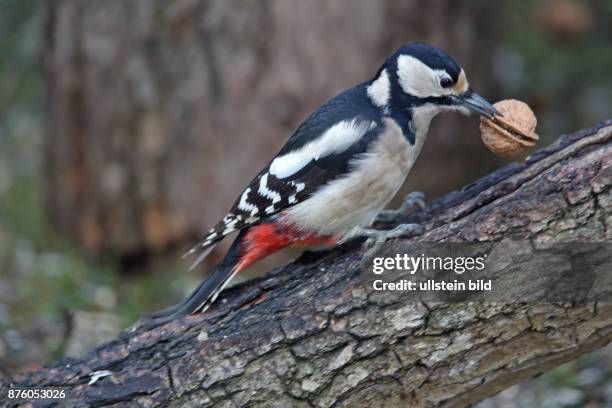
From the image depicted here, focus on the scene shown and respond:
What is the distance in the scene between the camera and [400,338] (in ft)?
10.5

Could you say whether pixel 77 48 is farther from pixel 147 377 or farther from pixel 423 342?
pixel 423 342

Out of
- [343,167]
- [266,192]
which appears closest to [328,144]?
[343,167]

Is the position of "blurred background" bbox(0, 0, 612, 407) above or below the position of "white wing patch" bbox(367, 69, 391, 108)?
above

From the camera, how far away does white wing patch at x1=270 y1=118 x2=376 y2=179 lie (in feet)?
12.7

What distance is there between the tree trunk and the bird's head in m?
2.05

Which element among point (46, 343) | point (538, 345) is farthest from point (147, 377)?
point (46, 343)

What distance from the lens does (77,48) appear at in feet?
20.5

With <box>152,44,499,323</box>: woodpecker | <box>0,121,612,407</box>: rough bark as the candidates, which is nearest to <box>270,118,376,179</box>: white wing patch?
<box>152,44,499,323</box>: woodpecker

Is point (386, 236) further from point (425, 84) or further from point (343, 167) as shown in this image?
point (425, 84)

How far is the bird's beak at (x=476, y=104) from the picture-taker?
12.2ft

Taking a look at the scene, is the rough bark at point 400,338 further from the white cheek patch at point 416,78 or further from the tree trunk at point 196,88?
the tree trunk at point 196,88

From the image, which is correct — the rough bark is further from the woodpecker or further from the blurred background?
the blurred background

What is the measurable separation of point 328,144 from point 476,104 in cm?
62

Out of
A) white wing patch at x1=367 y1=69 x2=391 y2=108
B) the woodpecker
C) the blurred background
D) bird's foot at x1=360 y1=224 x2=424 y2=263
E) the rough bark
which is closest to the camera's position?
the rough bark
